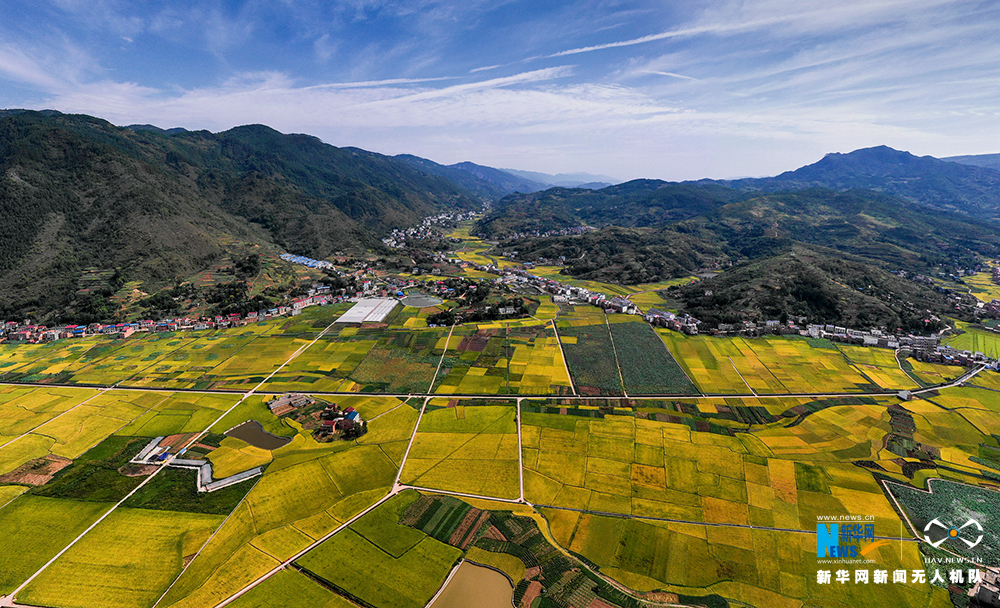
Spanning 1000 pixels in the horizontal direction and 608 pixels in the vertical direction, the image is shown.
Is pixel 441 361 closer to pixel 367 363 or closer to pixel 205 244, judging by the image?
pixel 367 363

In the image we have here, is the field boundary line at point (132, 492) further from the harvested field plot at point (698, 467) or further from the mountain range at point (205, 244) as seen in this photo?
the mountain range at point (205, 244)

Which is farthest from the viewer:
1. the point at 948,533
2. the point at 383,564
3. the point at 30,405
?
the point at 30,405

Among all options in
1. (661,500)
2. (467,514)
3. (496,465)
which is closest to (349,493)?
(467,514)

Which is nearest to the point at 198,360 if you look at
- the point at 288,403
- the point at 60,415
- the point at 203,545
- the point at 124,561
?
the point at 60,415

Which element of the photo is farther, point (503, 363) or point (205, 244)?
point (205, 244)

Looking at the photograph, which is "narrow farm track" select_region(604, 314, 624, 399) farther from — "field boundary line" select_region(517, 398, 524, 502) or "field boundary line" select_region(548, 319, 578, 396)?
"field boundary line" select_region(517, 398, 524, 502)

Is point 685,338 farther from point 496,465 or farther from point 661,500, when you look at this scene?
point 496,465

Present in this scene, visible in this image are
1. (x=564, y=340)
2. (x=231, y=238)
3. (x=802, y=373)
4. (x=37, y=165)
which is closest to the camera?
(x=802, y=373)
